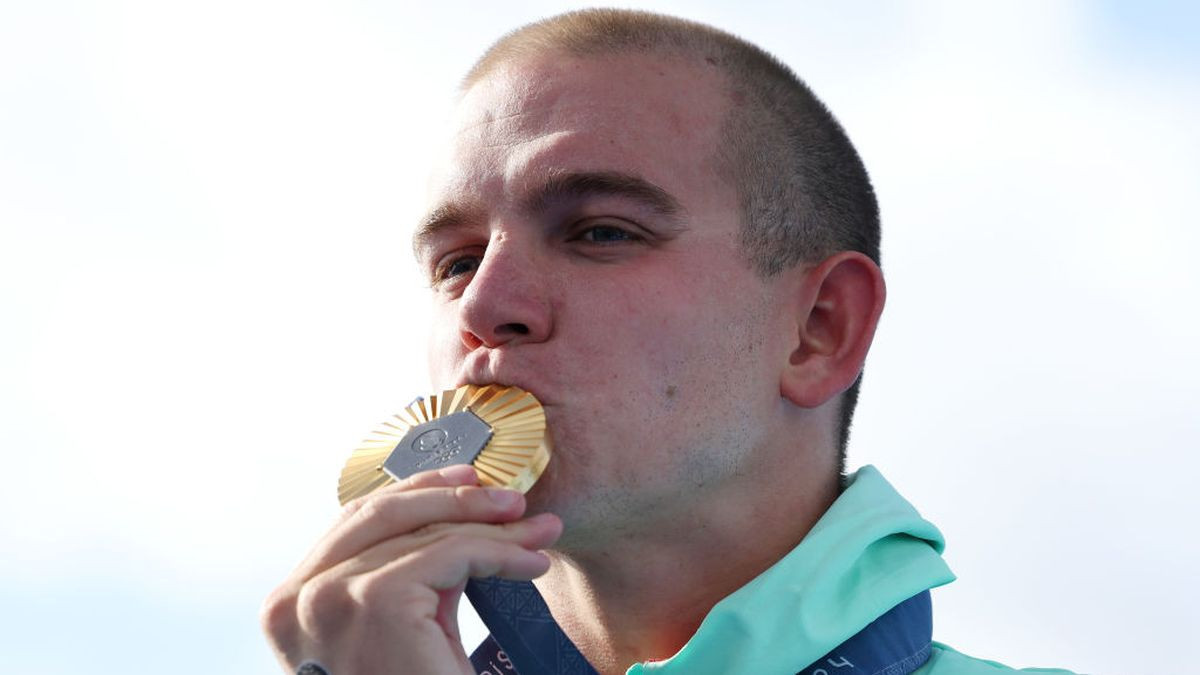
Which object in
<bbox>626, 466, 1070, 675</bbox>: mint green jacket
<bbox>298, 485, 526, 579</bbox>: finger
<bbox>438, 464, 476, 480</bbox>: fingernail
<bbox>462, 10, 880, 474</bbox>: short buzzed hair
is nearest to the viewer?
<bbox>298, 485, 526, 579</bbox>: finger

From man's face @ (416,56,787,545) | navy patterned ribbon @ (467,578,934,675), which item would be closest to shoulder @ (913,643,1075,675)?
navy patterned ribbon @ (467,578,934,675)

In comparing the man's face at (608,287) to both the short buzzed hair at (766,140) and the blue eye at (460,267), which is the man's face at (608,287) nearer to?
the blue eye at (460,267)

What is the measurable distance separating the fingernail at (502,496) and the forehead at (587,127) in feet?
4.11

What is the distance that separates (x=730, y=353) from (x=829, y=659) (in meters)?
1.03

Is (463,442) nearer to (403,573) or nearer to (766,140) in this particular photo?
(403,573)

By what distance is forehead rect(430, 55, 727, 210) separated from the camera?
4.98 meters

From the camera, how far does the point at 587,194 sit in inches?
193

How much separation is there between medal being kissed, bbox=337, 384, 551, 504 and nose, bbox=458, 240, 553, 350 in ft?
0.57

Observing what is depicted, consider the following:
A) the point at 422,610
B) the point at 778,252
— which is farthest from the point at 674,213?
the point at 422,610

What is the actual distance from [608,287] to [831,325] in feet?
3.46

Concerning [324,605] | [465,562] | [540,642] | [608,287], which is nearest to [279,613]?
[324,605]

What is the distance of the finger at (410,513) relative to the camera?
3988 millimetres

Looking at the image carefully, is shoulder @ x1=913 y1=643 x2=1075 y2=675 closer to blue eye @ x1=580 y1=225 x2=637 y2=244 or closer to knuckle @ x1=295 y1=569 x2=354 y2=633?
blue eye @ x1=580 y1=225 x2=637 y2=244

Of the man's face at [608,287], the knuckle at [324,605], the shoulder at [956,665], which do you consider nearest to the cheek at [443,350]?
the man's face at [608,287]
